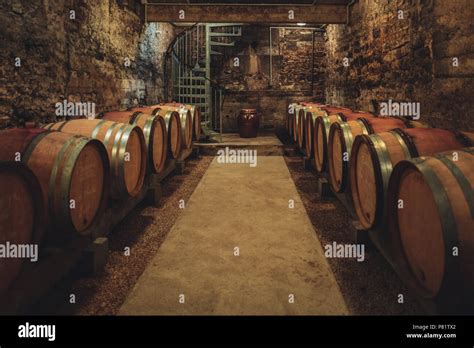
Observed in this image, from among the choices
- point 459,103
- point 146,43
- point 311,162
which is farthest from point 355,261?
point 146,43

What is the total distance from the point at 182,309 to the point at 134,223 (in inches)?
63.8

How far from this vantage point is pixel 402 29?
469 cm

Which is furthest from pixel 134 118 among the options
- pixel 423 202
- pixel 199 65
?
pixel 199 65

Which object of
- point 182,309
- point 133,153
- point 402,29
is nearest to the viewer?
point 182,309

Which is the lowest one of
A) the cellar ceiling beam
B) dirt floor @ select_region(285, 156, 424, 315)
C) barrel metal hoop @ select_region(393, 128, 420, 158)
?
dirt floor @ select_region(285, 156, 424, 315)

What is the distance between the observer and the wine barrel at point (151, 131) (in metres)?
3.89

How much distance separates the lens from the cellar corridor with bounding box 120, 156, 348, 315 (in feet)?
→ 6.92

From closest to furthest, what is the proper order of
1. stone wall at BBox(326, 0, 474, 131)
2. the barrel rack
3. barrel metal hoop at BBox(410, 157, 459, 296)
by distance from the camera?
barrel metal hoop at BBox(410, 157, 459, 296) → the barrel rack → stone wall at BBox(326, 0, 474, 131)

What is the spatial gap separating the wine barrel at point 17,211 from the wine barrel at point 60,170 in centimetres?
23

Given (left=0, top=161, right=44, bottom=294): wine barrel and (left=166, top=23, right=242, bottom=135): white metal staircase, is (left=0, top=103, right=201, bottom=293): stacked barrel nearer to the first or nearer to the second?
(left=0, top=161, right=44, bottom=294): wine barrel

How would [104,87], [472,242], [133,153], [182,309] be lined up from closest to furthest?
[472,242] → [182,309] → [133,153] → [104,87]

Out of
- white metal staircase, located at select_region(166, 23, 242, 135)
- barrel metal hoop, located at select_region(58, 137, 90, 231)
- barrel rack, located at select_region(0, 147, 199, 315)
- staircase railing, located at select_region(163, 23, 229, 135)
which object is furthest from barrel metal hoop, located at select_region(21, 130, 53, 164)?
white metal staircase, located at select_region(166, 23, 242, 135)

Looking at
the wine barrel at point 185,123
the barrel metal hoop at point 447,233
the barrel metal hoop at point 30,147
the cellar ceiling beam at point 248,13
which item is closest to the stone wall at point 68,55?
the cellar ceiling beam at point 248,13
